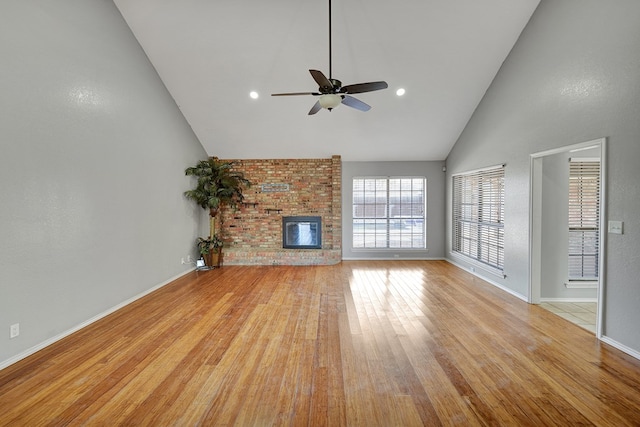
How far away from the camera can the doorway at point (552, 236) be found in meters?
4.02

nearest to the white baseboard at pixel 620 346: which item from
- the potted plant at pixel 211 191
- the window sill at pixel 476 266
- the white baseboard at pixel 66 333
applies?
the window sill at pixel 476 266

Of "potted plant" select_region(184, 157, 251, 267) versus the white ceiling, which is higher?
the white ceiling

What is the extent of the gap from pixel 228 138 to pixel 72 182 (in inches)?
137

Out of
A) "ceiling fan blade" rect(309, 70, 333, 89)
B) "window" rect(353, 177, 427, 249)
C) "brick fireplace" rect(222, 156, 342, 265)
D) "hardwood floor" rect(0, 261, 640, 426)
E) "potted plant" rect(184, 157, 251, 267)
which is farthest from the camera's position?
"window" rect(353, 177, 427, 249)

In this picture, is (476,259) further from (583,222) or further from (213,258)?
(213,258)

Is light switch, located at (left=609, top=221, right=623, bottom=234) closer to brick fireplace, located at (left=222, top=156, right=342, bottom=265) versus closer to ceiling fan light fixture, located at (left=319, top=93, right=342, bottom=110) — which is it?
ceiling fan light fixture, located at (left=319, top=93, right=342, bottom=110)

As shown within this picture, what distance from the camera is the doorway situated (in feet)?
13.2

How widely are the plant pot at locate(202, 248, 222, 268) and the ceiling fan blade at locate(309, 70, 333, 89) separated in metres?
4.38

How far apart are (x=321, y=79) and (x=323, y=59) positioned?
179cm

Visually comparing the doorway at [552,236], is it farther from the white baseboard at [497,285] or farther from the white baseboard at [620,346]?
the white baseboard at [620,346]

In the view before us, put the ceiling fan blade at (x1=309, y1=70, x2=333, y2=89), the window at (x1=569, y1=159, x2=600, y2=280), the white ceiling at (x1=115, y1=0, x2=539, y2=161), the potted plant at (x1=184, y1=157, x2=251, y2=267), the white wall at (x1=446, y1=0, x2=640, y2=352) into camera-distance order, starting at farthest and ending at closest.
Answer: the potted plant at (x1=184, y1=157, x2=251, y2=267) < the window at (x1=569, y1=159, x2=600, y2=280) < the white ceiling at (x1=115, y1=0, x2=539, y2=161) < the ceiling fan blade at (x1=309, y1=70, x2=333, y2=89) < the white wall at (x1=446, y1=0, x2=640, y2=352)

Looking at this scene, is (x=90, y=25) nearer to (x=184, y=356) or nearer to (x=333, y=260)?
(x=184, y=356)

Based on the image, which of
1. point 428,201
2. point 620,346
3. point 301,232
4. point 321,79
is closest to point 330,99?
point 321,79

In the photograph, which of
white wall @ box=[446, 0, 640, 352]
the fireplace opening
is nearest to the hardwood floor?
white wall @ box=[446, 0, 640, 352]
